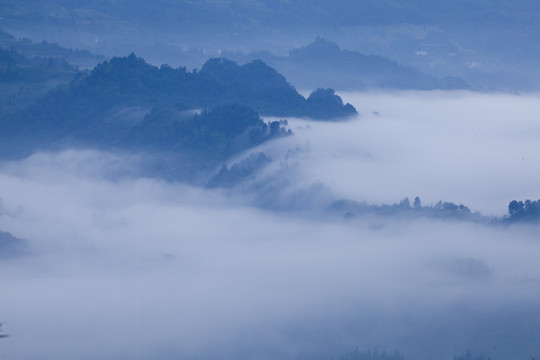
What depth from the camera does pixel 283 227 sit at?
7731cm

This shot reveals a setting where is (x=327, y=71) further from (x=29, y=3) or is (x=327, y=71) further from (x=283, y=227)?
(x=283, y=227)

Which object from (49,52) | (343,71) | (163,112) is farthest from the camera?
(343,71)

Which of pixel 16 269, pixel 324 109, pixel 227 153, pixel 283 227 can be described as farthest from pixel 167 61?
pixel 16 269

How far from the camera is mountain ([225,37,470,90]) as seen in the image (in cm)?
15688

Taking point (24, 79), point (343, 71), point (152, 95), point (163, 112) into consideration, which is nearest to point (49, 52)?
point (24, 79)

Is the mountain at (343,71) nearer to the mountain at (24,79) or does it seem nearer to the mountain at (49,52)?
the mountain at (49,52)

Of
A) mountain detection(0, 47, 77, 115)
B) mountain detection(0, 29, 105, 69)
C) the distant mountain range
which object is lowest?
the distant mountain range

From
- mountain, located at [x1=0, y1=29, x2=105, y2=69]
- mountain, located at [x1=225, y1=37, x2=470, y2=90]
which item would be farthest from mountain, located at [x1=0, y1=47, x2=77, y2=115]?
mountain, located at [x1=225, y1=37, x2=470, y2=90]

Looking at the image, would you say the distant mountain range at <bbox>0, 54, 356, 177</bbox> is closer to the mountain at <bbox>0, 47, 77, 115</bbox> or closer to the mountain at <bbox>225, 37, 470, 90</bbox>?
the mountain at <bbox>0, 47, 77, 115</bbox>

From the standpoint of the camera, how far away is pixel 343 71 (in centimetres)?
16212

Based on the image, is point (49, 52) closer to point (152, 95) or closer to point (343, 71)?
point (152, 95)

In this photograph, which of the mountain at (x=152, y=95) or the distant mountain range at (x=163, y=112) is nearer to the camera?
the distant mountain range at (x=163, y=112)

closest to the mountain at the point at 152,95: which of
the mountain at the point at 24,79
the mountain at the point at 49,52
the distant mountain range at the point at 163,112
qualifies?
the distant mountain range at the point at 163,112

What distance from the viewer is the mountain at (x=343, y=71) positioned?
156875 millimetres
